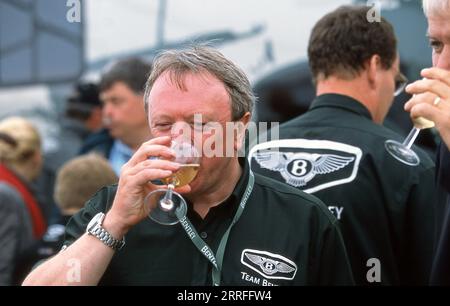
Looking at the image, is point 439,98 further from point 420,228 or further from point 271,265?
point 420,228

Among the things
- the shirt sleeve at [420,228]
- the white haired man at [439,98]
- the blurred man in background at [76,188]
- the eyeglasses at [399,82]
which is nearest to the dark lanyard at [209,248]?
the white haired man at [439,98]

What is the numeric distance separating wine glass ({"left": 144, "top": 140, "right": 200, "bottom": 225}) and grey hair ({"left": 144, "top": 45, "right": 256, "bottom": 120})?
0.21m

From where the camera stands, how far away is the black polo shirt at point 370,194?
3264mm

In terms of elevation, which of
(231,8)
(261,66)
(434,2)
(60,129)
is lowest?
(60,129)

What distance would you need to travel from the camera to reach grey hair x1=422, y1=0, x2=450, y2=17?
2.80m

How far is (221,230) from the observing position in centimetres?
253

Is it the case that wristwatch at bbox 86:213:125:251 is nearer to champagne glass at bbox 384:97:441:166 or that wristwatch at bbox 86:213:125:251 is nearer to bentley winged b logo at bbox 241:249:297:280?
bentley winged b logo at bbox 241:249:297:280

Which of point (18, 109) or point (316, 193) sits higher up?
point (316, 193)

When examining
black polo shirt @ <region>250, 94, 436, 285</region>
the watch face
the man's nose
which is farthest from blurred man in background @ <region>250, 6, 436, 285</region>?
the watch face

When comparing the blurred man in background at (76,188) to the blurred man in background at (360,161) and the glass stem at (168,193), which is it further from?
the glass stem at (168,193)
